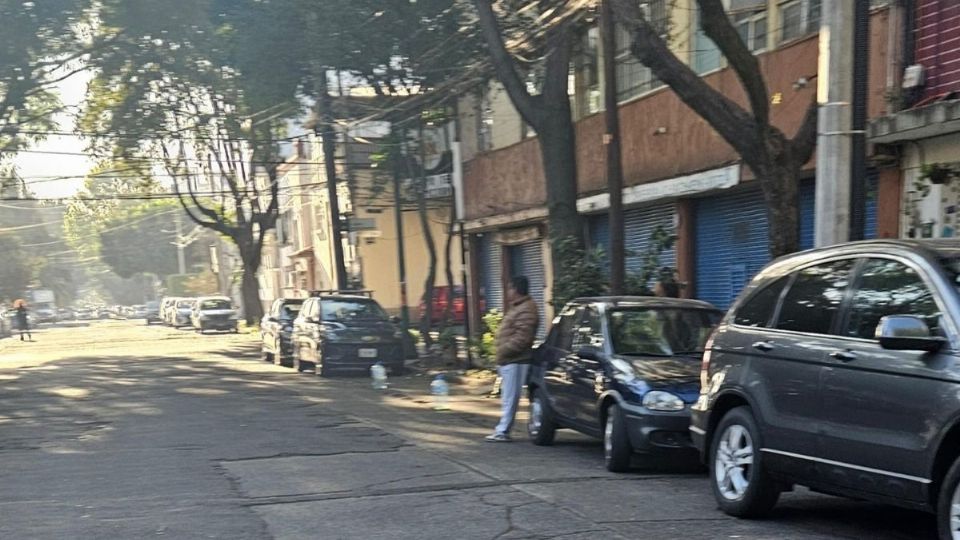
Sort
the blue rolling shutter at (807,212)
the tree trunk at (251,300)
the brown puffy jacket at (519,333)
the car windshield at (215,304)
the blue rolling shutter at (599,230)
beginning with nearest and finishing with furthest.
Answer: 1. the brown puffy jacket at (519,333)
2. the blue rolling shutter at (807,212)
3. the blue rolling shutter at (599,230)
4. the tree trunk at (251,300)
5. the car windshield at (215,304)

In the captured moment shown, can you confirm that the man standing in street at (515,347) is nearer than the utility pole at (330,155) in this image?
Yes

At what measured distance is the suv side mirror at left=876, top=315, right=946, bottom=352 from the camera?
455cm

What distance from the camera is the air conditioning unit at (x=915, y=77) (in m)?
10.2

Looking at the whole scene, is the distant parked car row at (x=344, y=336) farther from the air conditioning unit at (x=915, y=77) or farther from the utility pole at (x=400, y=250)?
the air conditioning unit at (x=915, y=77)

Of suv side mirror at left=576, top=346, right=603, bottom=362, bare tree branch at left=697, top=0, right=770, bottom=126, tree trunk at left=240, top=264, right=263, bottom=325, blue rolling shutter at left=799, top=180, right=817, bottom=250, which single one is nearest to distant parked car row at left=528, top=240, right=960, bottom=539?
suv side mirror at left=576, top=346, right=603, bottom=362

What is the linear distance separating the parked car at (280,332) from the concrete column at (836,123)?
15.0 m

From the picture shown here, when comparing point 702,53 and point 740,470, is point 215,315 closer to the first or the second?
point 702,53

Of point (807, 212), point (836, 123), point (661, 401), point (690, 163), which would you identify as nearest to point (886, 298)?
point (661, 401)

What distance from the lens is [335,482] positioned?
7457 millimetres

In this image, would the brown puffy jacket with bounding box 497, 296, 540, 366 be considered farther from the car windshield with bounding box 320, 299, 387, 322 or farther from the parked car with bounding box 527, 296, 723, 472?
the car windshield with bounding box 320, 299, 387, 322

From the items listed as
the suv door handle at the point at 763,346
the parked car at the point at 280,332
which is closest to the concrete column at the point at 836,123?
the suv door handle at the point at 763,346

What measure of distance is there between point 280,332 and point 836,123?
16.0 metres

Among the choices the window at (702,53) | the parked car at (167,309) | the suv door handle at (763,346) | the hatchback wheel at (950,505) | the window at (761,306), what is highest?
the window at (702,53)

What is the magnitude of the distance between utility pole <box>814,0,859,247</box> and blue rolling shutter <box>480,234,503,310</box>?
49.5 ft
